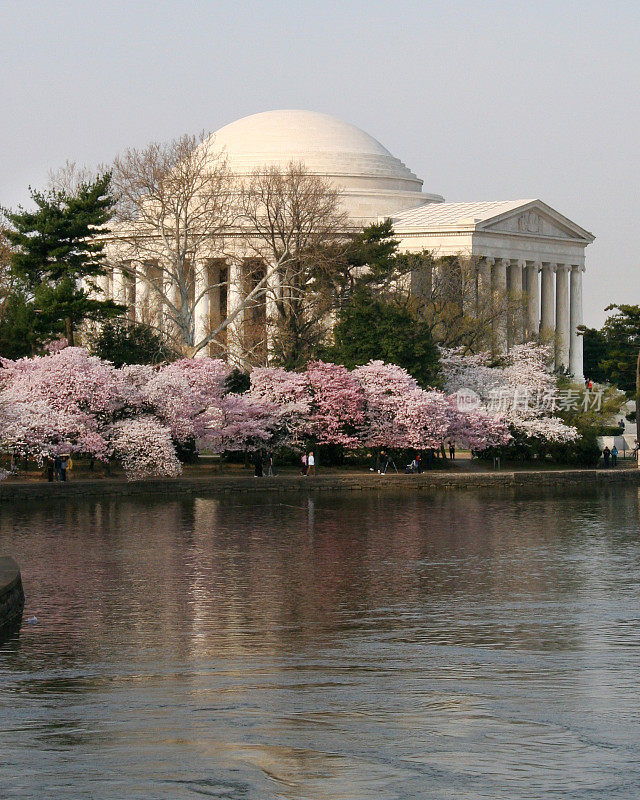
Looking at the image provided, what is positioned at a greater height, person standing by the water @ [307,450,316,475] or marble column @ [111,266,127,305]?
marble column @ [111,266,127,305]

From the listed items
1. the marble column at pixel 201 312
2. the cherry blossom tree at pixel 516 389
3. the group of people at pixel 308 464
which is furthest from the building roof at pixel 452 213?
the group of people at pixel 308 464

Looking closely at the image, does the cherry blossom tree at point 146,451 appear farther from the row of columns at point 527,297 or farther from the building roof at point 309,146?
the building roof at point 309,146

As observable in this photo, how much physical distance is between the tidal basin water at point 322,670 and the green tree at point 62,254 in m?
27.6

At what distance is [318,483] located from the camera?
64.6m

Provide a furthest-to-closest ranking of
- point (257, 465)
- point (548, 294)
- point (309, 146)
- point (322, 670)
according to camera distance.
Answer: point (309, 146) → point (548, 294) → point (257, 465) → point (322, 670)

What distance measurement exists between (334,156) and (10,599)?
104371 millimetres

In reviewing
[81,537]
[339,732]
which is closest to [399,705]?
[339,732]

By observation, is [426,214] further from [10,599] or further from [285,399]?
[10,599]

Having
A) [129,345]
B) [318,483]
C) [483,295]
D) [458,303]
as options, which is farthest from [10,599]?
[483,295]

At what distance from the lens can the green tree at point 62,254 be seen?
2571 inches

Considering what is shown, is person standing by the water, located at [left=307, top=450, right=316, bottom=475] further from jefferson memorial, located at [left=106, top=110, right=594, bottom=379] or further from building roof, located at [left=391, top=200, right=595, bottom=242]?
building roof, located at [left=391, top=200, right=595, bottom=242]

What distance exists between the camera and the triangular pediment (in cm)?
11619

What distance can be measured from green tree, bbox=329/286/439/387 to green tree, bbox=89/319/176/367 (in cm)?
877

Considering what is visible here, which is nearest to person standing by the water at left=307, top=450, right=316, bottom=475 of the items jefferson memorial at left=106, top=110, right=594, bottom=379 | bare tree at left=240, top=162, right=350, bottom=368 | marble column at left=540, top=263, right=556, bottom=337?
bare tree at left=240, top=162, right=350, bottom=368
